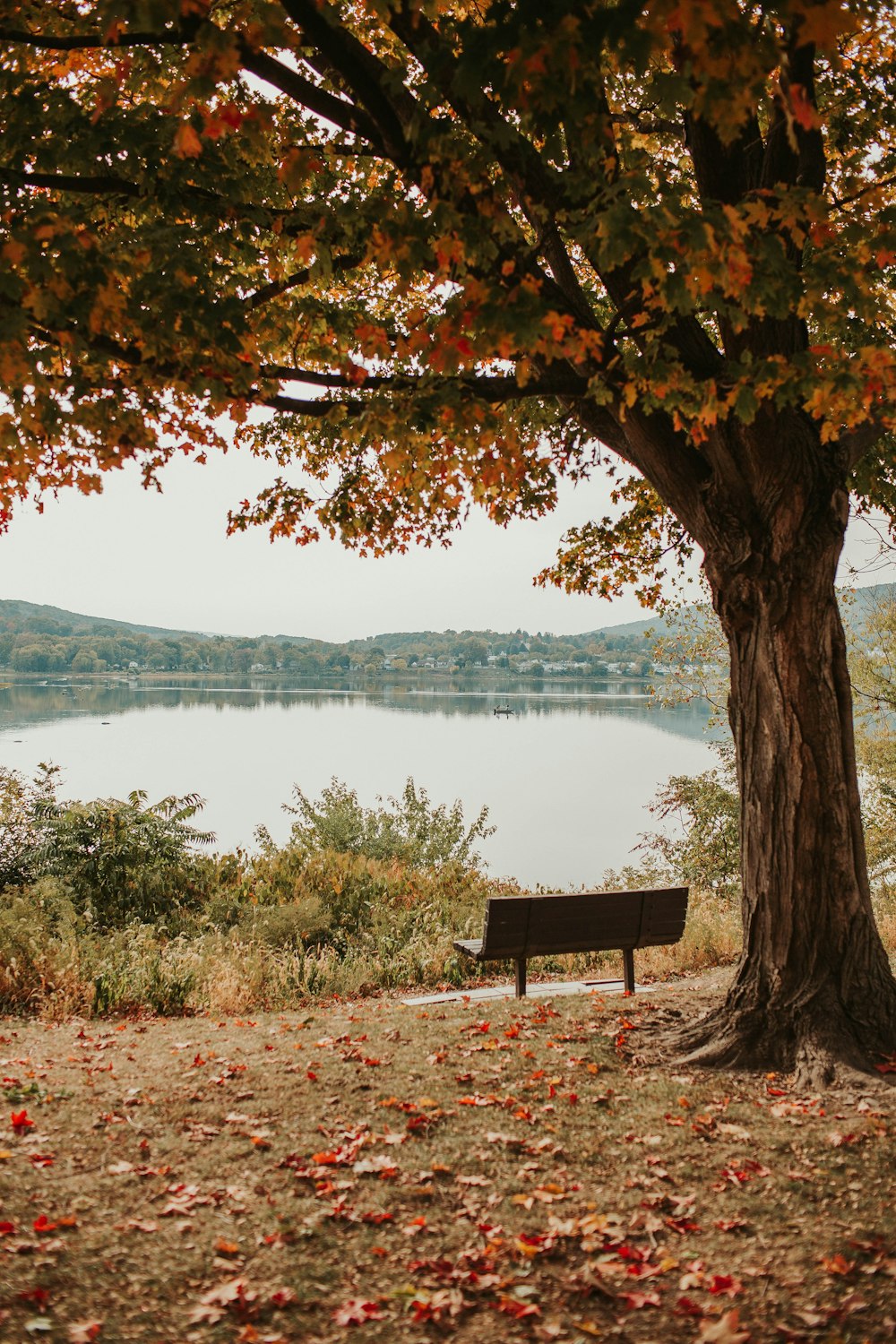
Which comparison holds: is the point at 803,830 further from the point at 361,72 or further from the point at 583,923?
the point at 361,72

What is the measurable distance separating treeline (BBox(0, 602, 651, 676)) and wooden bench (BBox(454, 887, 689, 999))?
60.3 m

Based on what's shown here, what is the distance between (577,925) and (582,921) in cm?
5

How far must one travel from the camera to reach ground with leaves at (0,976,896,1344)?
285 cm

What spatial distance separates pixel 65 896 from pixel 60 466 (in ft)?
21.3

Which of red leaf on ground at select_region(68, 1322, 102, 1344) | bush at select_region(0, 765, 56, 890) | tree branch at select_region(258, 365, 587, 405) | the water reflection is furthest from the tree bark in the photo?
the water reflection

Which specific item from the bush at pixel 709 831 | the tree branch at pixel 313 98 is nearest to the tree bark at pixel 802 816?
the tree branch at pixel 313 98

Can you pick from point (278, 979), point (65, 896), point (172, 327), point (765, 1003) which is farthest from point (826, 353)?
point (65, 896)

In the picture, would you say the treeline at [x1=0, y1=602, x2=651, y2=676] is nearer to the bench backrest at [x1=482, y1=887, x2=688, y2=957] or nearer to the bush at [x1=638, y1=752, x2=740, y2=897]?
the bush at [x1=638, y1=752, x2=740, y2=897]

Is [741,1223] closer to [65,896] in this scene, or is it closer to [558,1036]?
[558,1036]

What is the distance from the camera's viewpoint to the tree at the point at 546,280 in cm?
354

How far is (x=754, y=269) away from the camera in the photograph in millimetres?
3939

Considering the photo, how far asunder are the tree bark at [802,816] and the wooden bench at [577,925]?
1991 mm

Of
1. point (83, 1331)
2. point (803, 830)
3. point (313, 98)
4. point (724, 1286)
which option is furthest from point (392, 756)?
point (83, 1331)

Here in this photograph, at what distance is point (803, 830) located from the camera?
202 inches
